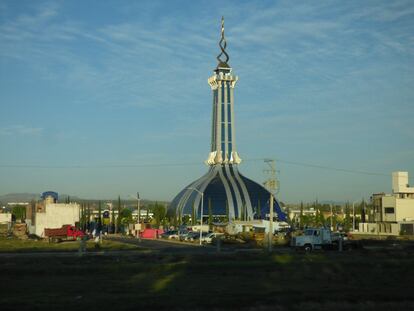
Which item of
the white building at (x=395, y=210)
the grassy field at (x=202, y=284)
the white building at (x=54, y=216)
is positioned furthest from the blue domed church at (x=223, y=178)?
the grassy field at (x=202, y=284)

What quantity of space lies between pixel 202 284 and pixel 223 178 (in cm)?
14124

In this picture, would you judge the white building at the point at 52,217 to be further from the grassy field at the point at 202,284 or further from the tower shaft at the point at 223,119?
the tower shaft at the point at 223,119

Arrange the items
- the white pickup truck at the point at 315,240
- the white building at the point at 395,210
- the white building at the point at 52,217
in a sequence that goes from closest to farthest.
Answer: the white pickup truck at the point at 315,240 → the white building at the point at 52,217 → the white building at the point at 395,210

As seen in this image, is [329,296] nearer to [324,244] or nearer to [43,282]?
[43,282]

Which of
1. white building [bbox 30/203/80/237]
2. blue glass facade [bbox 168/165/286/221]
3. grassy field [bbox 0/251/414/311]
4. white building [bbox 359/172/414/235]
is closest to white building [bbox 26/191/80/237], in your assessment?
white building [bbox 30/203/80/237]

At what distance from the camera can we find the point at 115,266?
37.1m

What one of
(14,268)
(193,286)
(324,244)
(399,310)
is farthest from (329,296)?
(324,244)

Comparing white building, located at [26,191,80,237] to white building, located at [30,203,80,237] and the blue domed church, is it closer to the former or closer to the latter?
white building, located at [30,203,80,237]

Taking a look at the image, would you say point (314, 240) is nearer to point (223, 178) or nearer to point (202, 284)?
point (202, 284)

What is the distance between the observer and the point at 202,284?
29594 millimetres

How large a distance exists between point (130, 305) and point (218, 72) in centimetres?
15342

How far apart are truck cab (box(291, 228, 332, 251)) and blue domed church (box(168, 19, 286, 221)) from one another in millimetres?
98085

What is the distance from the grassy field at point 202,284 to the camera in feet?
76.0

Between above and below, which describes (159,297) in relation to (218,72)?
below
